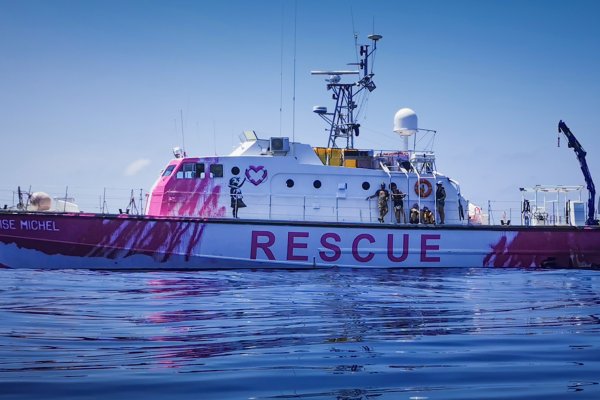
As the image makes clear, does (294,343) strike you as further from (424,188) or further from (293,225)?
(424,188)

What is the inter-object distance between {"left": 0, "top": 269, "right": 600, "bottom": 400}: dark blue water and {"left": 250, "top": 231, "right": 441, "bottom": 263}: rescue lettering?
5.47 meters

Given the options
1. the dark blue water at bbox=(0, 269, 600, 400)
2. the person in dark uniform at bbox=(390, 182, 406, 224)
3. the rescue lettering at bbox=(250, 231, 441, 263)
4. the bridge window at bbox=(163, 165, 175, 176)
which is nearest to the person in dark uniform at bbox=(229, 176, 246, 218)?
the rescue lettering at bbox=(250, 231, 441, 263)

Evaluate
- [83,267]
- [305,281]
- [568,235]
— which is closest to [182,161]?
[83,267]

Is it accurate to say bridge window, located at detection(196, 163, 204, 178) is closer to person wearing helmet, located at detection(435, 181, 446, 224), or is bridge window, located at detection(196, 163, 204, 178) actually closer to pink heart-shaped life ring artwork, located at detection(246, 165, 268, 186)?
pink heart-shaped life ring artwork, located at detection(246, 165, 268, 186)

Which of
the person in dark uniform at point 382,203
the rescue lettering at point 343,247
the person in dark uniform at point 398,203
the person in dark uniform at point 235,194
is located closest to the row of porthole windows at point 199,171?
the person in dark uniform at point 235,194

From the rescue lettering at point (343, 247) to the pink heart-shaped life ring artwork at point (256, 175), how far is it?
2056 millimetres

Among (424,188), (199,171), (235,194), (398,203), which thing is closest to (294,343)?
(235,194)

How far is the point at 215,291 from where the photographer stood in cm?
1157

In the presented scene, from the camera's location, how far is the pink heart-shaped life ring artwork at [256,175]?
18.7m

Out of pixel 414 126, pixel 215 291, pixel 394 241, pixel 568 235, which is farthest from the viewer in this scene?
pixel 414 126

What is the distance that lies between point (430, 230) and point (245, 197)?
5.86 m

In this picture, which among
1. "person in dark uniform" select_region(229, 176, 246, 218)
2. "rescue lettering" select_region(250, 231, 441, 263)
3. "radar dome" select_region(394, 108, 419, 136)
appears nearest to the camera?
"rescue lettering" select_region(250, 231, 441, 263)

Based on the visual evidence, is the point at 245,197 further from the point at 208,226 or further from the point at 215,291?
the point at 215,291

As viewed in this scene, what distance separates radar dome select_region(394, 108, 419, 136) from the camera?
868 inches
